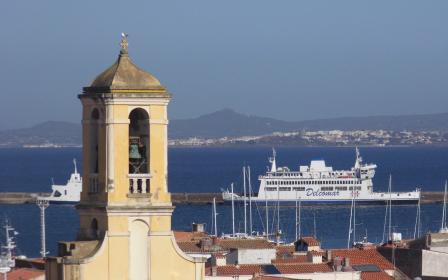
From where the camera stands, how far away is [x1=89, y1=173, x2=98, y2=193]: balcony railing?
13.1m

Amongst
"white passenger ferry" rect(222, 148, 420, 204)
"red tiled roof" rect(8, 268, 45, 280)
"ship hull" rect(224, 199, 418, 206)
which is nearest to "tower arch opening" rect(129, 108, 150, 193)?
"red tiled roof" rect(8, 268, 45, 280)

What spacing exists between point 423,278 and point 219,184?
12746cm

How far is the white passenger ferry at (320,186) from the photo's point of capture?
128 metres

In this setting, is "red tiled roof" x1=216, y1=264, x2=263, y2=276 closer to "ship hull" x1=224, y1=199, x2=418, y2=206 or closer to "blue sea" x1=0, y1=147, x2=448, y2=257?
"blue sea" x1=0, y1=147, x2=448, y2=257

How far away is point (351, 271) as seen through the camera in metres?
32.5

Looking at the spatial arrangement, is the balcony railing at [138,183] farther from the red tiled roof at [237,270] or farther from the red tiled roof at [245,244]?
the red tiled roof at [245,244]

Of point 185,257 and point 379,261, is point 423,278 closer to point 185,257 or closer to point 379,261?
point 379,261

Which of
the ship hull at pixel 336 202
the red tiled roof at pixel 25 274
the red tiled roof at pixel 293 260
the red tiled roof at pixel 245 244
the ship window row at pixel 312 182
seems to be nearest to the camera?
the red tiled roof at pixel 25 274

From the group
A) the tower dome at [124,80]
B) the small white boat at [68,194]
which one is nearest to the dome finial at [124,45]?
the tower dome at [124,80]

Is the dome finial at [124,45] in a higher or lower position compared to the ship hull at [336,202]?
higher

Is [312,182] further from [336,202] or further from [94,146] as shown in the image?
[94,146]

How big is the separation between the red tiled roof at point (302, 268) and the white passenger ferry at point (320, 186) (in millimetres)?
92110

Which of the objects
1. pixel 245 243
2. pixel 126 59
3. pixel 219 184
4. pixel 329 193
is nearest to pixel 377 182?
pixel 219 184

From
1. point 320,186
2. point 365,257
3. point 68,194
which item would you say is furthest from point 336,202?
point 365,257
